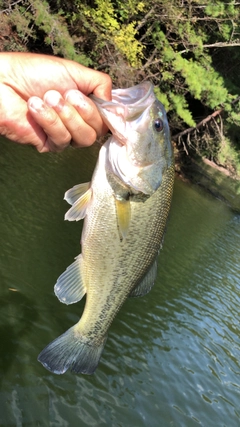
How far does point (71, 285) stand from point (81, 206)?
55 cm

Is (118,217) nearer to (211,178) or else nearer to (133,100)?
(133,100)

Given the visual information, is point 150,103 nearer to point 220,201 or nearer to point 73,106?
point 73,106

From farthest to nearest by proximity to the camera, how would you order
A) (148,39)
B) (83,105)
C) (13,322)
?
1. (148,39)
2. (13,322)
3. (83,105)

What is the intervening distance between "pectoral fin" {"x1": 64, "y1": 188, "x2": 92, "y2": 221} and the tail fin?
2.74 feet

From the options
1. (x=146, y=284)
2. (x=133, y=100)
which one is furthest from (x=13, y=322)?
(x=133, y=100)

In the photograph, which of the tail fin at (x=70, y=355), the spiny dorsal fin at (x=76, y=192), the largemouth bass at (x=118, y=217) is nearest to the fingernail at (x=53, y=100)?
the largemouth bass at (x=118, y=217)

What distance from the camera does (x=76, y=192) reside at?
281 cm

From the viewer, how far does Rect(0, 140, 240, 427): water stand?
5.72m

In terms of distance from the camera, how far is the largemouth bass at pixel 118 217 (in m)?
2.68

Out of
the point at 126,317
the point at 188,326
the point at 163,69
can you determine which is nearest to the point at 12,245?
the point at 126,317

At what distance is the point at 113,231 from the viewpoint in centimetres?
281

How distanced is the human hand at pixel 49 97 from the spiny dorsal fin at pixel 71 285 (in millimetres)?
880

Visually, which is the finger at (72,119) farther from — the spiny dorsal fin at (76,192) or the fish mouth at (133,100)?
the spiny dorsal fin at (76,192)

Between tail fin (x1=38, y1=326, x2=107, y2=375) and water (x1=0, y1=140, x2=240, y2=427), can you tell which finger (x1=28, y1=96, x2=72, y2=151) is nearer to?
tail fin (x1=38, y1=326, x2=107, y2=375)
